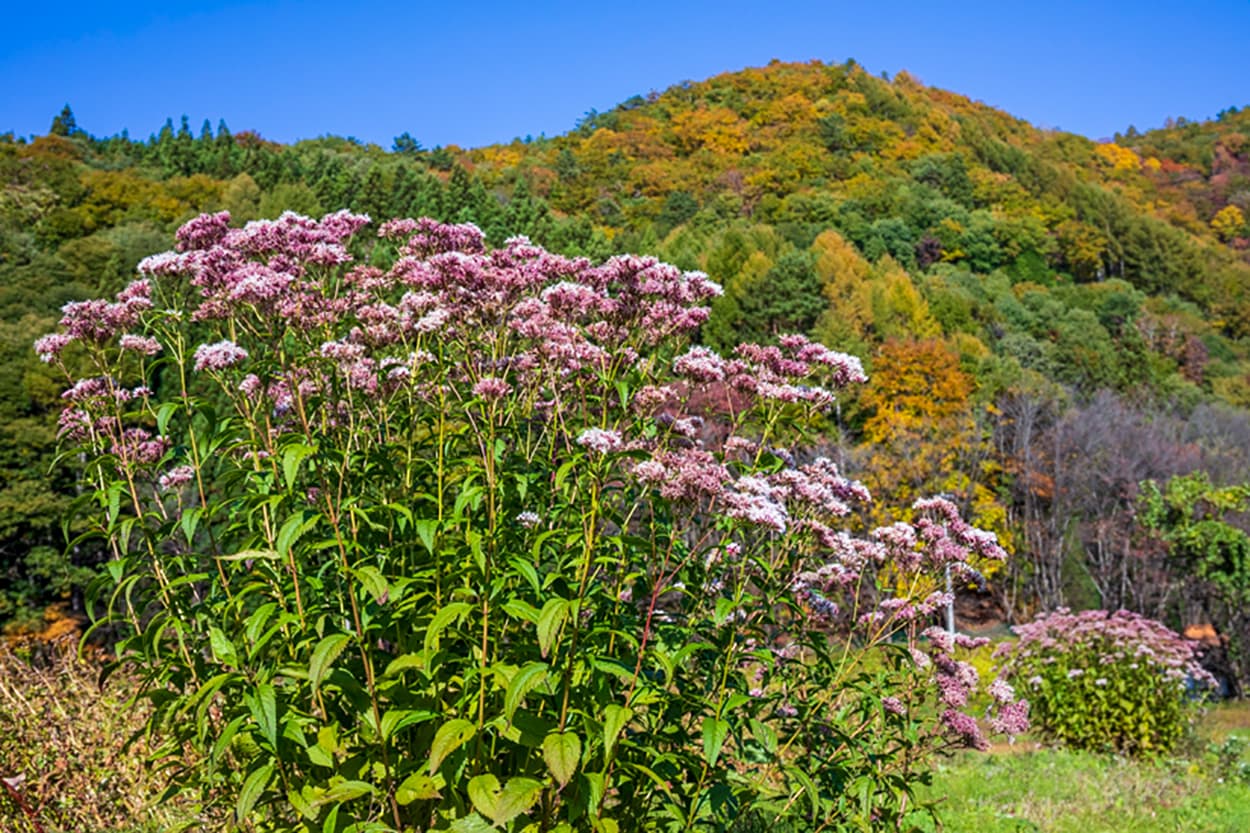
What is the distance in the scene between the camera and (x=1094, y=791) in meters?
8.43

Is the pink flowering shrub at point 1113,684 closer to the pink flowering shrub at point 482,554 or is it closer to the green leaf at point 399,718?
the pink flowering shrub at point 482,554

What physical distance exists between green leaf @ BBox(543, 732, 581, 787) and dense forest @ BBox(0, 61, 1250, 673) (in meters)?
2.48

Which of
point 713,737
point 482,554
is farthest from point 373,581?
point 713,737

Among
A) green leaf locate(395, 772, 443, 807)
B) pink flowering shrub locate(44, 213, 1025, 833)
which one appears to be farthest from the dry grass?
green leaf locate(395, 772, 443, 807)

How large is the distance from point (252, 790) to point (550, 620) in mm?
1255

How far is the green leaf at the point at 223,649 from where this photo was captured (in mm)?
3445

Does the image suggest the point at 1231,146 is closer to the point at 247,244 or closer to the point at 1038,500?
the point at 1038,500

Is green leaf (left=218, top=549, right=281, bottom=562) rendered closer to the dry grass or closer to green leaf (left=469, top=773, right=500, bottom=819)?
green leaf (left=469, top=773, right=500, bottom=819)

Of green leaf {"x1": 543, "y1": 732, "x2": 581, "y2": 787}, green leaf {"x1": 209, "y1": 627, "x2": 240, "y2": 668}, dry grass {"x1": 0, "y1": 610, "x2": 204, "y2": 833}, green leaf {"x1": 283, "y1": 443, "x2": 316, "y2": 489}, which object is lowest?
dry grass {"x1": 0, "y1": 610, "x2": 204, "y2": 833}

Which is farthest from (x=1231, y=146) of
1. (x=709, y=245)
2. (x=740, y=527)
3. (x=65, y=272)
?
(x=740, y=527)

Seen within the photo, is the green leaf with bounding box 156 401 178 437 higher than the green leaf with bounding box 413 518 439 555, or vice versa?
the green leaf with bounding box 156 401 178 437

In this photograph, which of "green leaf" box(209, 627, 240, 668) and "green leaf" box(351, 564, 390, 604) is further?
"green leaf" box(209, 627, 240, 668)

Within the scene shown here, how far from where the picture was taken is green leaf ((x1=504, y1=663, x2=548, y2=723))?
116 inches

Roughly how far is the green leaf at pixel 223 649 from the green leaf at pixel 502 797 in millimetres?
1048
